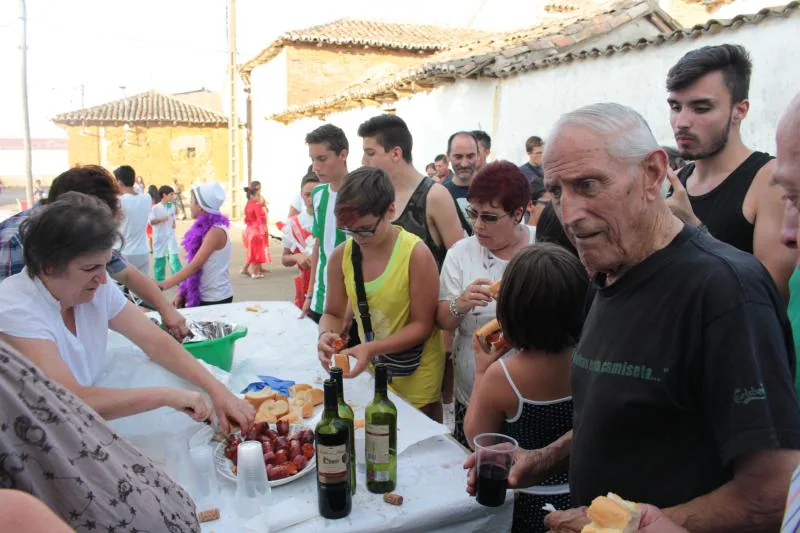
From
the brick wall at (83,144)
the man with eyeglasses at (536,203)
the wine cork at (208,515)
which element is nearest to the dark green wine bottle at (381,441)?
the wine cork at (208,515)

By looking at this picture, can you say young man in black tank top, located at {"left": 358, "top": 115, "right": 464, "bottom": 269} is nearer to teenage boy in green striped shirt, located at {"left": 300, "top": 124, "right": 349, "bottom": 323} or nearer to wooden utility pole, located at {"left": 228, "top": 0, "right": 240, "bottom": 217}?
teenage boy in green striped shirt, located at {"left": 300, "top": 124, "right": 349, "bottom": 323}

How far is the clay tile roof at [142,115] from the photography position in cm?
2333

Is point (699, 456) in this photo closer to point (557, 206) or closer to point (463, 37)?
point (557, 206)

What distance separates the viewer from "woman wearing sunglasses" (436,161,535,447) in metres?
2.52

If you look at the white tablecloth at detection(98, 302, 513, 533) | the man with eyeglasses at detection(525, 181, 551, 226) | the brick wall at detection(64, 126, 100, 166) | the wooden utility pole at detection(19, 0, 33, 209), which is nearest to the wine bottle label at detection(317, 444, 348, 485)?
the white tablecloth at detection(98, 302, 513, 533)

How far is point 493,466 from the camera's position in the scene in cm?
160

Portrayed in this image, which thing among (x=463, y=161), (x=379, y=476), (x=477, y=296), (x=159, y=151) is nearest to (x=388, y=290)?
(x=477, y=296)

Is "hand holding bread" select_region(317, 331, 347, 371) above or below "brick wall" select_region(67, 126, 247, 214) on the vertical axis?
below

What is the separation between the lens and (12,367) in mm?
925

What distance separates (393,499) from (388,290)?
1.09 metres

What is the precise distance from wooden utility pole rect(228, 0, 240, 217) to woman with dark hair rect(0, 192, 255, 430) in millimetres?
19593

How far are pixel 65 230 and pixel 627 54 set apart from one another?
6.89 meters

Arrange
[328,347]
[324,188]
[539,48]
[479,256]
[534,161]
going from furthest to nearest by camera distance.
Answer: [539,48] < [534,161] < [324,188] < [479,256] < [328,347]

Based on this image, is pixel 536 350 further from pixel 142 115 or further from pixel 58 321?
pixel 142 115
